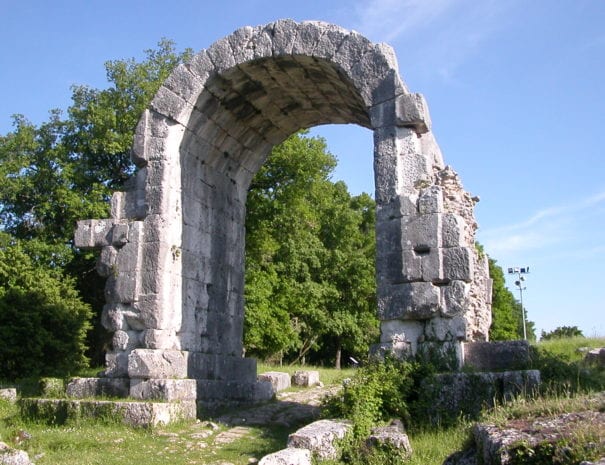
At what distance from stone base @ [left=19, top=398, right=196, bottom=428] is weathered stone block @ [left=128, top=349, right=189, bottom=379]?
1.99 ft

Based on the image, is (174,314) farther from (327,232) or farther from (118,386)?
(327,232)

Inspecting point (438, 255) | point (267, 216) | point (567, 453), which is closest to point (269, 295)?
point (267, 216)

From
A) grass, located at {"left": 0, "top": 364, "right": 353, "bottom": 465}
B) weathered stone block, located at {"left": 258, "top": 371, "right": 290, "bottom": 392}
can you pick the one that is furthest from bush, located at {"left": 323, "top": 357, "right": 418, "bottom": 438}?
weathered stone block, located at {"left": 258, "top": 371, "right": 290, "bottom": 392}

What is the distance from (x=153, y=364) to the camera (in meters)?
10.4

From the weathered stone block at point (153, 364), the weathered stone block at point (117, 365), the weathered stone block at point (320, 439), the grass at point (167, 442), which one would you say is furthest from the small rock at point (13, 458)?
the weathered stone block at point (117, 365)

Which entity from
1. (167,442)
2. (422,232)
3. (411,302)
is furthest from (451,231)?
(167,442)

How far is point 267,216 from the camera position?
22516mm

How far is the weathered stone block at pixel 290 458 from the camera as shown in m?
6.40

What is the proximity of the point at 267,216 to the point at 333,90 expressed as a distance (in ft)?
35.5

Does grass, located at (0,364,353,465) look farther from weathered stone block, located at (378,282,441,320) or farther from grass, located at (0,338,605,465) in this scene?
weathered stone block, located at (378,282,441,320)

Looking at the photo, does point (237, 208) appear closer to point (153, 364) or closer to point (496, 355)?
point (153, 364)

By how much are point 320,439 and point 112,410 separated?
398cm

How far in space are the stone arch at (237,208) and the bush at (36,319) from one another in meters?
8.81

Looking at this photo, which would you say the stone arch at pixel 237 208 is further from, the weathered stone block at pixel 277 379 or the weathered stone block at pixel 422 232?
the weathered stone block at pixel 277 379
